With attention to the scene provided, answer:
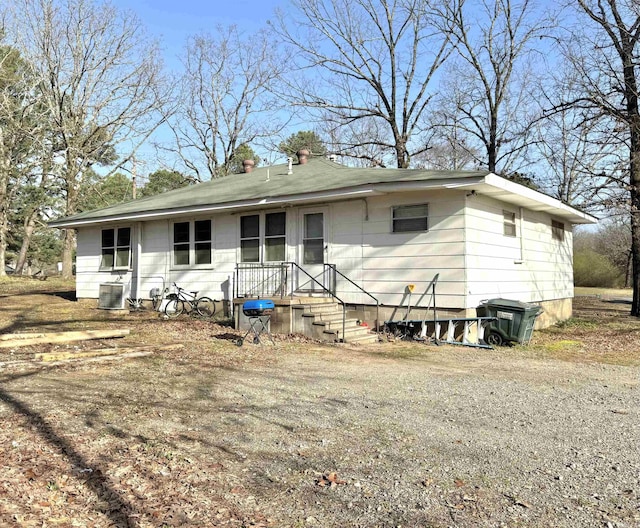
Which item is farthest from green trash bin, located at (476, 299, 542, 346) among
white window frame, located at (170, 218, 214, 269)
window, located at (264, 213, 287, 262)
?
white window frame, located at (170, 218, 214, 269)

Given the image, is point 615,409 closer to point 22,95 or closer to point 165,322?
point 165,322

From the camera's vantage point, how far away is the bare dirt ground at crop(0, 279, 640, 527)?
300 cm

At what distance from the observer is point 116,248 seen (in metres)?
15.8

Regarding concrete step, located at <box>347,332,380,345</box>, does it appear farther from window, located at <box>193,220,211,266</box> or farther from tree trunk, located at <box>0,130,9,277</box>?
tree trunk, located at <box>0,130,9,277</box>

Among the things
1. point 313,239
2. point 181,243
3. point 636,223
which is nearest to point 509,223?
point 313,239

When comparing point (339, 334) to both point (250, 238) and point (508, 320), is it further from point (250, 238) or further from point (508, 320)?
point (250, 238)

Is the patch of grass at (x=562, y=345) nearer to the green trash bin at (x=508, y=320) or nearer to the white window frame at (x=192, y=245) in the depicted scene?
the green trash bin at (x=508, y=320)

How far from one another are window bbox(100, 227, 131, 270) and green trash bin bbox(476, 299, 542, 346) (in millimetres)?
10257

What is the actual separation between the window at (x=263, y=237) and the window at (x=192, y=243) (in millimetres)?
1201

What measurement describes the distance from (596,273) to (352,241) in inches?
1233

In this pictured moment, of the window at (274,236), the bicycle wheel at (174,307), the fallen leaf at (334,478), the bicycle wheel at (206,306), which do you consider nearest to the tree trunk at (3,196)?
the bicycle wheel at (174,307)

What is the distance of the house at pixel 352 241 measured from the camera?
34.4ft

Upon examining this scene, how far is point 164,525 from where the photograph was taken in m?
2.79

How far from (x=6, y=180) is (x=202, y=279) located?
65.6ft
